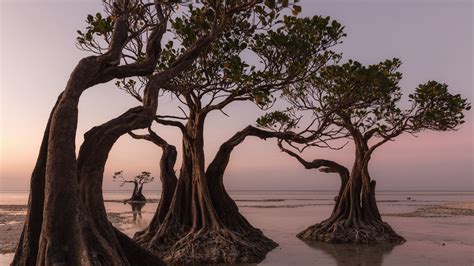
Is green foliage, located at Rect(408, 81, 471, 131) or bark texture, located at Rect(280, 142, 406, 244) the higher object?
green foliage, located at Rect(408, 81, 471, 131)

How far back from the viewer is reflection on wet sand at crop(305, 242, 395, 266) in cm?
1541

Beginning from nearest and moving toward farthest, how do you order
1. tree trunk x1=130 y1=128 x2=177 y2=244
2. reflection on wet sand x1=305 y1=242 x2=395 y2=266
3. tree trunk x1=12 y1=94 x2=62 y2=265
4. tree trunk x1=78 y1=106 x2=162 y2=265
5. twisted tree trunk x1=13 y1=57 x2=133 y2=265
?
twisted tree trunk x1=13 y1=57 x2=133 y2=265
tree trunk x1=12 y1=94 x2=62 y2=265
tree trunk x1=78 y1=106 x2=162 y2=265
reflection on wet sand x1=305 y1=242 x2=395 y2=266
tree trunk x1=130 y1=128 x2=177 y2=244

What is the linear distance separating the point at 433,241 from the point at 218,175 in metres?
10.9

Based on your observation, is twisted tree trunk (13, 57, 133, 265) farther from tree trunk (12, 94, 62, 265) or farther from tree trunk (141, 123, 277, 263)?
tree trunk (141, 123, 277, 263)

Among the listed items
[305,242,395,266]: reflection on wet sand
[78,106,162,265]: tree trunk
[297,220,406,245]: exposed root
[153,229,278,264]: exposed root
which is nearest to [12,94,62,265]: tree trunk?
[78,106,162,265]: tree trunk

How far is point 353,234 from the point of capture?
20859 millimetres

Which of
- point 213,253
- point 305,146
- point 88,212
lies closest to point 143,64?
point 88,212

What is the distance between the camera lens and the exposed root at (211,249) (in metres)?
14.9

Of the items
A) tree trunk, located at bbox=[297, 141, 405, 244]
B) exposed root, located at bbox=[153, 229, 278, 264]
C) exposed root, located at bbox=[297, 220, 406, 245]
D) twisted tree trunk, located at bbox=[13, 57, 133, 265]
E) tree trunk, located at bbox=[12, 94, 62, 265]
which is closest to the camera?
twisted tree trunk, located at bbox=[13, 57, 133, 265]

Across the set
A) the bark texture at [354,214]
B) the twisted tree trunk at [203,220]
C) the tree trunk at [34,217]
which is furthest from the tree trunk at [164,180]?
the tree trunk at [34,217]

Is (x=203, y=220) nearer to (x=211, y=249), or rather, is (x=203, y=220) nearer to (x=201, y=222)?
(x=201, y=222)

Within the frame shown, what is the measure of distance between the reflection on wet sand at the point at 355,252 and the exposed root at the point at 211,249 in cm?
289

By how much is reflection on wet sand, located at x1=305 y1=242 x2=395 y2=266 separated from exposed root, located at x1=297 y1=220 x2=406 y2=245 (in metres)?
0.74

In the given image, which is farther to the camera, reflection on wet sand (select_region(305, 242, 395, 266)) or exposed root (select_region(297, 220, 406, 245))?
exposed root (select_region(297, 220, 406, 245))
